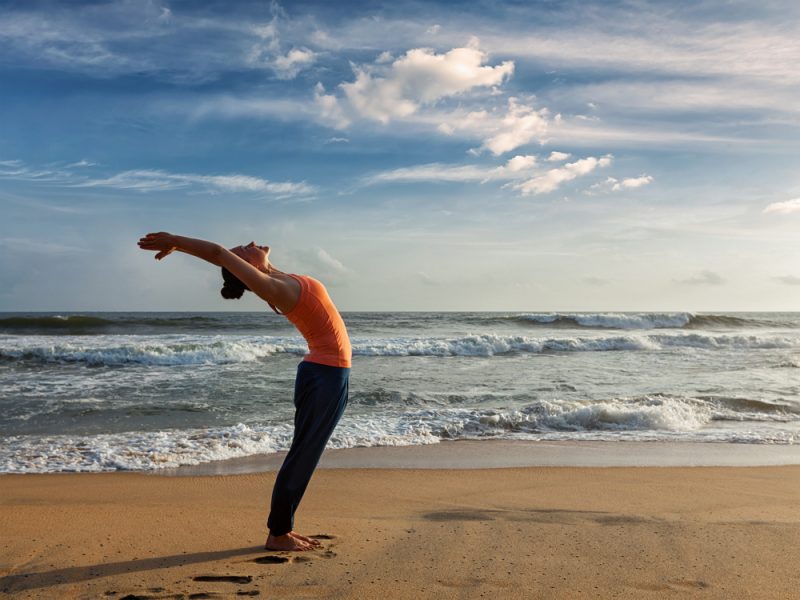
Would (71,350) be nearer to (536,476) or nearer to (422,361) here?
(422,361)

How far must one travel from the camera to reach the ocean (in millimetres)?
7816

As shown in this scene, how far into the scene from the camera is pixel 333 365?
331 cm

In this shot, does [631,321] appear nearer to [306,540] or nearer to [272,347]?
[272,347]

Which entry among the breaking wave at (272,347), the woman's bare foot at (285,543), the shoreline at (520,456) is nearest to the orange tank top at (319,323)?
the woman's bare foot at (285,543)

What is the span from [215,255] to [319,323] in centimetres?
65

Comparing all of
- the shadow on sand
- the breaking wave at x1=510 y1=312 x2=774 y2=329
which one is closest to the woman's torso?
the shadow on sand

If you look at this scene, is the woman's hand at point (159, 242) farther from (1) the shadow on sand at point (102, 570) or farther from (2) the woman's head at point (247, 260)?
(1) the shadow on sand at point (102, 570)

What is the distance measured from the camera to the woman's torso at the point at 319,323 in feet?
10.6

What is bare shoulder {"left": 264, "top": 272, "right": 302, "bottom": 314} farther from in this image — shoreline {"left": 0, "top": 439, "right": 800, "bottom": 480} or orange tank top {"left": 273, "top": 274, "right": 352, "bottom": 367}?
shoreline {"left": 0, "top": 439, "right": 800, "bottom": 480}

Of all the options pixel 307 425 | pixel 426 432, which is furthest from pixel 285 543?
pixel 426 432

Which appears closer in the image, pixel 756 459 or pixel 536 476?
pixel 536 476

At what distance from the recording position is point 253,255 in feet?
10.5

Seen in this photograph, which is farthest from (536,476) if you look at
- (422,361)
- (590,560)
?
(422,361)

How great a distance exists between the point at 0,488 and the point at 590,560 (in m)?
Answer: 5.16
